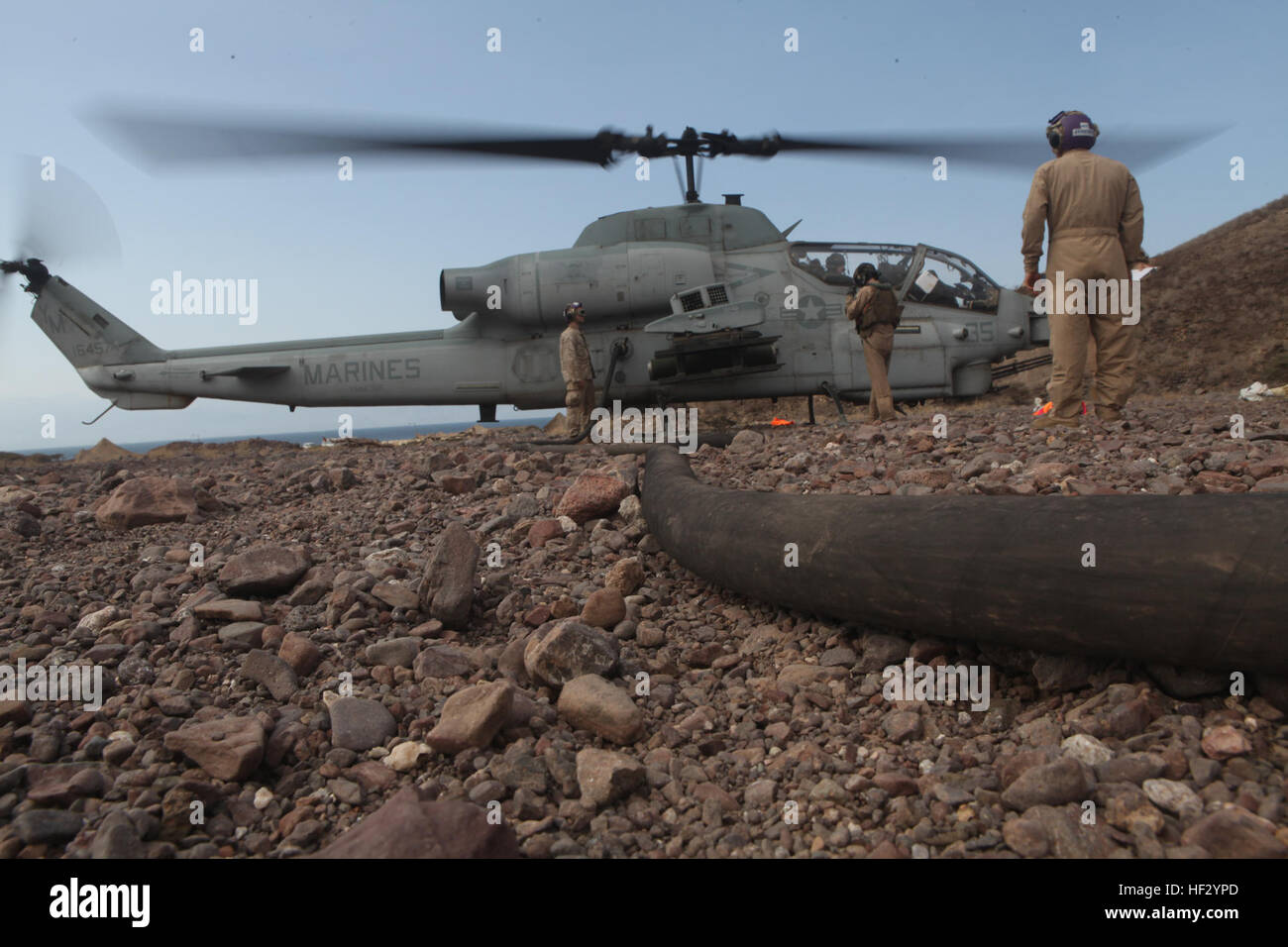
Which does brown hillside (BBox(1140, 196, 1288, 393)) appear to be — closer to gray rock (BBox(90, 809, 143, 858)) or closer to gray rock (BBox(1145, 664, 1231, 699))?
gray rock (BBox(1145, 664, 1231, 699))

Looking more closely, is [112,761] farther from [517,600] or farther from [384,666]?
[517,600]

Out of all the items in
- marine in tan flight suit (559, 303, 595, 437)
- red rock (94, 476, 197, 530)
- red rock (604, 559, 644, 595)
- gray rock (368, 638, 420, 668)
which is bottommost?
gray rock (368, 638, 420, 668)

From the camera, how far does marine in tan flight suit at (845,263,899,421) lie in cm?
823

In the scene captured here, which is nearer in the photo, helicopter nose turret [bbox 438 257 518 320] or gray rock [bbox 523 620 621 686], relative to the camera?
gray rock [bbox 523 620 621 686]

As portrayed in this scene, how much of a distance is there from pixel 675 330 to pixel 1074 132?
469cm

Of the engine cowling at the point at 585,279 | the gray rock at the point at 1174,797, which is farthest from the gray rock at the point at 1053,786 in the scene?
the engine cowling at the point at 585,279

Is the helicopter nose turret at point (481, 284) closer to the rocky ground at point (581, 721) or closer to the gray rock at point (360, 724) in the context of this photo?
the rocky ground at point (581, 721)

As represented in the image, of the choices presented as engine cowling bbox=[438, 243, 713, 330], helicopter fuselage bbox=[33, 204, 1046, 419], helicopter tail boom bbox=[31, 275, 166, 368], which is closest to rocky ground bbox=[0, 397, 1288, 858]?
helicopter fuselage bbox=[33, 204, 1046, 419]

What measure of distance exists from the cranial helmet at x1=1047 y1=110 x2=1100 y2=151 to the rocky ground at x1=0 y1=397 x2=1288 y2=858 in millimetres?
2295

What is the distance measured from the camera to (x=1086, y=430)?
4770mm

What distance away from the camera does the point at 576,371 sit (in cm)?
849

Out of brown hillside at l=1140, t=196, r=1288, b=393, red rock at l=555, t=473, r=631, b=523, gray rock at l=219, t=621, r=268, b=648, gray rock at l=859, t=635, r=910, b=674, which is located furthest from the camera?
brown hillside at l=1140, t=196, r=1288, b=393
